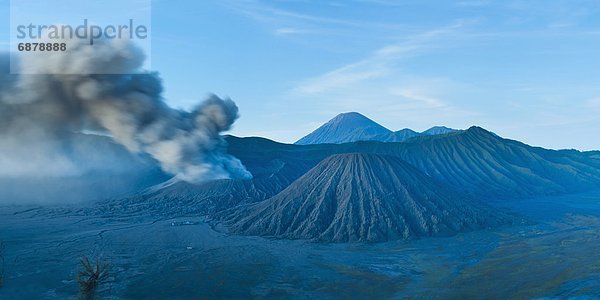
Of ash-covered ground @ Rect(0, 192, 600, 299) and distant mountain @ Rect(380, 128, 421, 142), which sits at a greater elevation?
distant mountain @ Rect(380, 128, 421, 142)

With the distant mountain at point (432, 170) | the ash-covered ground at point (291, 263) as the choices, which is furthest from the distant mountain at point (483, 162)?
the ash-covered ground at point (291, 263)

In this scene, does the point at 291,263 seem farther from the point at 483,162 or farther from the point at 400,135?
the point at 400,135

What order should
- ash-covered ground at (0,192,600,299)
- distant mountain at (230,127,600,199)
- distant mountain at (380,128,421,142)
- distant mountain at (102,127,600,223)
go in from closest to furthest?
1. ash-covered ground at (0,192,600,299)
2. distant mountain at (102,127,600,223)
3. distant mountain at (230,127,600,199)
4. distant mountain at (380,128,421,142)

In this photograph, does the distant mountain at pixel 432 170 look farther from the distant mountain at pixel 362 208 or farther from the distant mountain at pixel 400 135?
the distant mountain at pixel 400 135

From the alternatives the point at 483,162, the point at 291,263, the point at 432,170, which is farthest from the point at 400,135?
the point at 291,263

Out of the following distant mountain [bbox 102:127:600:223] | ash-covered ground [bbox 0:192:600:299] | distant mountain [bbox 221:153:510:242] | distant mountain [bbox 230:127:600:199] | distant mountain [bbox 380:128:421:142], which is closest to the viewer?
ash-covered ground [bbox 0:192:600:299]

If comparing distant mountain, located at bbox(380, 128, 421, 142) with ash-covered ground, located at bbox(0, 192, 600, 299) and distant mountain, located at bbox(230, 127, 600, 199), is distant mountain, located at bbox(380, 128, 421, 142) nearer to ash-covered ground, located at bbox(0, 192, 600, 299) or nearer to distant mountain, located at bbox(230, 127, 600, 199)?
distant mountain, located at bbox(230, 127, 600, 199)

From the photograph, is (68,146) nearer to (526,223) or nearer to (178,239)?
(178,239)

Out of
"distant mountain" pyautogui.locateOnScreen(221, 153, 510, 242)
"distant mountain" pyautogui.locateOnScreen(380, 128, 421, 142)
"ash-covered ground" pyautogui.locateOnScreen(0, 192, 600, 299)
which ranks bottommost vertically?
"ash-covered ground" pyautogui.locateOnScreen(0, 192, 600, 299)

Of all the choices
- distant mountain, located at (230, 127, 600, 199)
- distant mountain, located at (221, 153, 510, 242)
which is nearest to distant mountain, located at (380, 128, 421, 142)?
distant mountain, located at (230, 127, 600, 199)

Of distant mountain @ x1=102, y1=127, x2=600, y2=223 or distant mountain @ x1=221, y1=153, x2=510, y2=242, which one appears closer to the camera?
distant mountain @ x1=221, y1=153, x2=510, y2=242
